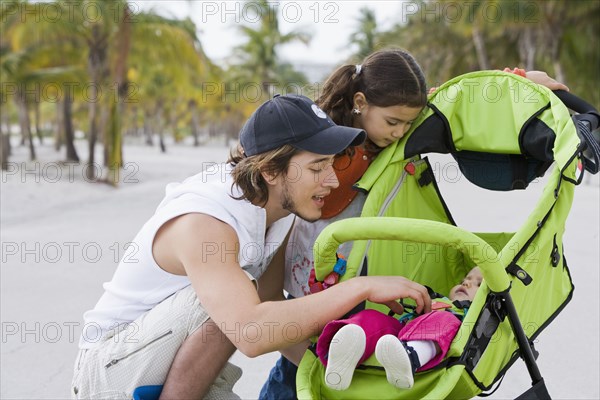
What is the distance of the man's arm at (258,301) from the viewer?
1.71 m

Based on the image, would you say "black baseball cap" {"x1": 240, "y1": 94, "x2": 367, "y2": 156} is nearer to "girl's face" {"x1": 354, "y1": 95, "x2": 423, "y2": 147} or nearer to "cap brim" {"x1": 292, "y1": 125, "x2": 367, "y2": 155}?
"cap brim" {"x1": 292, "y1": 125, "x2": 367, "y2": 155}

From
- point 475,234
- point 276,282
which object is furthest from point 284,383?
point 475,234

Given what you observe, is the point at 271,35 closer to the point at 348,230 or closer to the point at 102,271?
the point at 102,271

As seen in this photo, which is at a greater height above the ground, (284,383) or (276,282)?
(276,282)

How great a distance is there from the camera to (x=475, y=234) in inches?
98.7

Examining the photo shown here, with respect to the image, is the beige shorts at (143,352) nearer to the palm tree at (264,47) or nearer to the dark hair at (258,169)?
the dark hair at (258,169)

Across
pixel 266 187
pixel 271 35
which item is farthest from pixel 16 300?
pixel 271 35

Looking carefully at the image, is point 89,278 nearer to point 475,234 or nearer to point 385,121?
point 385,121

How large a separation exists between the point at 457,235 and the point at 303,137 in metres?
0.61

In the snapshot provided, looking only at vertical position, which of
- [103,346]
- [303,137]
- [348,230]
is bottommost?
[103,346]

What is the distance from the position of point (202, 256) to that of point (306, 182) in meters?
0.42

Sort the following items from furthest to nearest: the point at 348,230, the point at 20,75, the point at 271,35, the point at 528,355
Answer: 1. the point at 271,35
2. the point at 20,75
3. the point at 528,355
4. the point at 348,230

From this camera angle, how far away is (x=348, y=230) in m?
1.69

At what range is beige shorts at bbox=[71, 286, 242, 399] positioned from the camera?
6.61 feet
